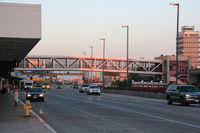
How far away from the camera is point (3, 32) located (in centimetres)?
1684

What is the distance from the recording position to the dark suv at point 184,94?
32156mm

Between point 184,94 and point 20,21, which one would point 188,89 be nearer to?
point 184,94

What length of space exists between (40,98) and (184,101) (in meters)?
14.4

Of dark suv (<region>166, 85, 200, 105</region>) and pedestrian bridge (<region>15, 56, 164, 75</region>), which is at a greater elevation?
pedestrian bridge (<region>15, 56, 164, 75</region>)

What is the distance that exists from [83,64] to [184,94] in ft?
312

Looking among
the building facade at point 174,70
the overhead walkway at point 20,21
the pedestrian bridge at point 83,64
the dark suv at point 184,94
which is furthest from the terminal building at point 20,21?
the building facade at point 174,70

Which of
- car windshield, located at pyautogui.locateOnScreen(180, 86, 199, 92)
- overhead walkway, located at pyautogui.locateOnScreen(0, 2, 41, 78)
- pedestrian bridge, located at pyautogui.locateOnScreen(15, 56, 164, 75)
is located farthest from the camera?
pedestrian bridge, located at pyautogui.locateOnScreen(15, 56, 164, 75)

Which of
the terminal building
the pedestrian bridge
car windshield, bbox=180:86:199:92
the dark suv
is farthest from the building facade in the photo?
the terminal building

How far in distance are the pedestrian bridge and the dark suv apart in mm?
82425

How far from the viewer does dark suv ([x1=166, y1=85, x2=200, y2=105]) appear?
32.2 metres

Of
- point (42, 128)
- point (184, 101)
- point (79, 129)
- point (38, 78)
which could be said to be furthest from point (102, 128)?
point (38, 78)

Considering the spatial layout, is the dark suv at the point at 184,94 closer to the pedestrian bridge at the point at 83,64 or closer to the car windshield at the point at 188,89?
the car windshield at the point at 188,89

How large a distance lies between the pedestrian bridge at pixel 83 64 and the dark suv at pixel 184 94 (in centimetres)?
8243

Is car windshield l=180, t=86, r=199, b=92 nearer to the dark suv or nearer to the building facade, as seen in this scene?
the dark suv
